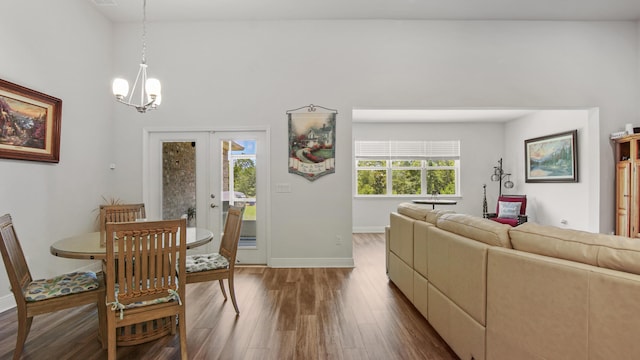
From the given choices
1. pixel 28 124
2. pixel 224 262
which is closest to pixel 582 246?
pixel 224 262

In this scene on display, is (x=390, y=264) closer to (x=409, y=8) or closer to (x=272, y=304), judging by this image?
(x=272, y=304)

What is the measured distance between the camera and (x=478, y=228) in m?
1.82

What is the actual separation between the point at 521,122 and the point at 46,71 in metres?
8.32

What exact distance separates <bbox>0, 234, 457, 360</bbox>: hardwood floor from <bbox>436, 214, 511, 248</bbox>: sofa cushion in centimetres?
86

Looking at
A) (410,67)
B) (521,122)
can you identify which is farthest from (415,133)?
(410,67)

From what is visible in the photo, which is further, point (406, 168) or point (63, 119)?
point (406, 168)

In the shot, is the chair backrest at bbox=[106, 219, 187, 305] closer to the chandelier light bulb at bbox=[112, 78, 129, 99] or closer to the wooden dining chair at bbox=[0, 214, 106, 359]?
the wooden dining chair at bbox=[0, 214, 106, 359]

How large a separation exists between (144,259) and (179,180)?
104 inches

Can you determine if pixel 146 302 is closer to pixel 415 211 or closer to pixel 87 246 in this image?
pixel 87 246

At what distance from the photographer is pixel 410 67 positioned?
4090 millimetres

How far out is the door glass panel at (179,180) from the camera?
4.19 metres

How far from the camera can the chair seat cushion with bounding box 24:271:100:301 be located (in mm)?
1889

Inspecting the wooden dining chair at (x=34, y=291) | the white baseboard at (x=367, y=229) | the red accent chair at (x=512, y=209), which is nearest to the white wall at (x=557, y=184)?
the red accent chair at (x=512, y=209)

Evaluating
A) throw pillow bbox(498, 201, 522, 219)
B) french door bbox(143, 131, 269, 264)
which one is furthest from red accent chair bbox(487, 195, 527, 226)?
french door bbox(143, 131, 269, 264)
